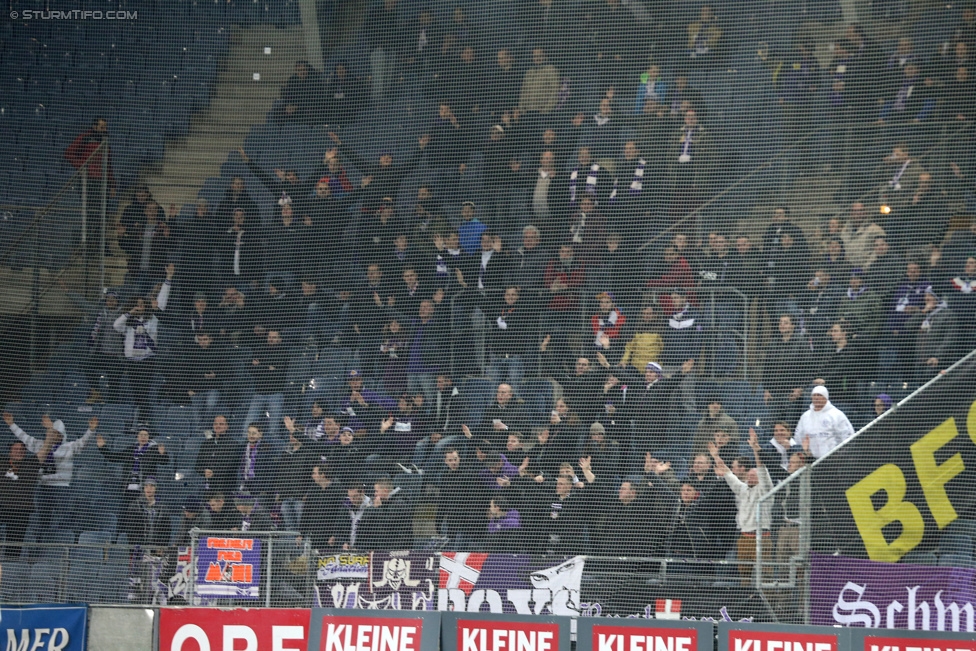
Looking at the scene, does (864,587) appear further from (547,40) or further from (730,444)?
(547,40)

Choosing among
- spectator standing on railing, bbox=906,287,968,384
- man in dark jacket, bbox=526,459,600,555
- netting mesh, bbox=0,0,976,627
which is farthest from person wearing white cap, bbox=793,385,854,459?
man in dark jacket, bbox=526,459,600,555

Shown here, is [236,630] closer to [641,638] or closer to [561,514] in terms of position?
[561,514]

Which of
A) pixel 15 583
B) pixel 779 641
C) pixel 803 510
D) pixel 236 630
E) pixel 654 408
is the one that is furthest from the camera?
pixel 654 408

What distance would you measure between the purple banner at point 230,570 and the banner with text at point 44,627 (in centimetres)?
80

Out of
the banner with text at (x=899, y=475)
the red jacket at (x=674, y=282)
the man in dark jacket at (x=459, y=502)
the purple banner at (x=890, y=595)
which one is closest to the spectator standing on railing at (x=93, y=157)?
the man in dark jacket at (x=459, y=502)

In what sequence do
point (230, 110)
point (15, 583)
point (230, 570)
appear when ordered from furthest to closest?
point (230, 110) → point (15, 583) → point (230, 570)

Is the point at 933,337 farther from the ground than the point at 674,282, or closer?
closer

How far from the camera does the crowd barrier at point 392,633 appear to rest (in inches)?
296

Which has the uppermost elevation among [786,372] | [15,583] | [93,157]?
[93,157]

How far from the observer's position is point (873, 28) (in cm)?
1066

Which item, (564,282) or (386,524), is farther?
(564,282)

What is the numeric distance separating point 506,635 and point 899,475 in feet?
9.08

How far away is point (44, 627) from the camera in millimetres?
8422

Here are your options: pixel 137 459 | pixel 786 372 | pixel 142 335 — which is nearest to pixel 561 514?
pixel 786 372
